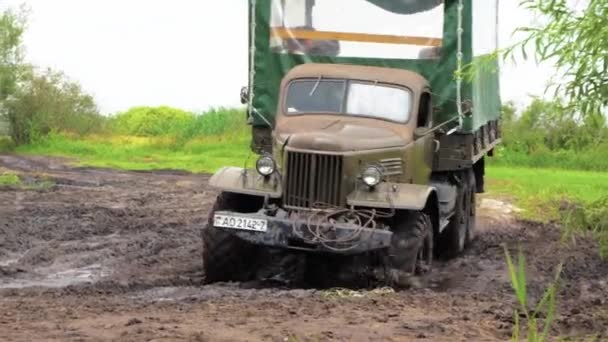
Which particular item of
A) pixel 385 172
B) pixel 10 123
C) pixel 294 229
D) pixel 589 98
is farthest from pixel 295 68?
pixel 10 123

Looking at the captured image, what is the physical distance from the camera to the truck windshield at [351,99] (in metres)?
12.7

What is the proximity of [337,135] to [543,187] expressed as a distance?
1412 centimetres

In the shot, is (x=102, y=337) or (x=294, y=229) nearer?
(x=102, y=337)

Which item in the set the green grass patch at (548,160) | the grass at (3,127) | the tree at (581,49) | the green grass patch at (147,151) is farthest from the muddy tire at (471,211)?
the grass at (3,127)

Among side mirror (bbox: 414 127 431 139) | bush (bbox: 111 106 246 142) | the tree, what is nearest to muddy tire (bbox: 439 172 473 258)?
side mirror (bbox: 414 127 431 139)

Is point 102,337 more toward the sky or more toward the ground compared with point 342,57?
more toward the ground

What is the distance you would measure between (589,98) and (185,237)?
30.2ft

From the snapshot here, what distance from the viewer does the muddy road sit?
858 cm

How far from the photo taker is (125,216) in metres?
17.5

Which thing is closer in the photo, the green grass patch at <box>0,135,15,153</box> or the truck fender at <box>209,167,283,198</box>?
the truck fender at <box>209,167,283,198</box>

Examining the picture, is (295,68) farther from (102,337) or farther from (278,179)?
(102,337)

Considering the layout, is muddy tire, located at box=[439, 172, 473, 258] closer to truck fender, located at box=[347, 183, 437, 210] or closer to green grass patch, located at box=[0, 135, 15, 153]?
truck fender, located at box=[347, 183, 437, 210]

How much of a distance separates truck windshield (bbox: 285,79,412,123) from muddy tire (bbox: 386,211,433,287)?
4.45ft

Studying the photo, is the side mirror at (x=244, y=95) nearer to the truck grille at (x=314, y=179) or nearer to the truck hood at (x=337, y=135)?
the truck hood at (x=337, y=135)
